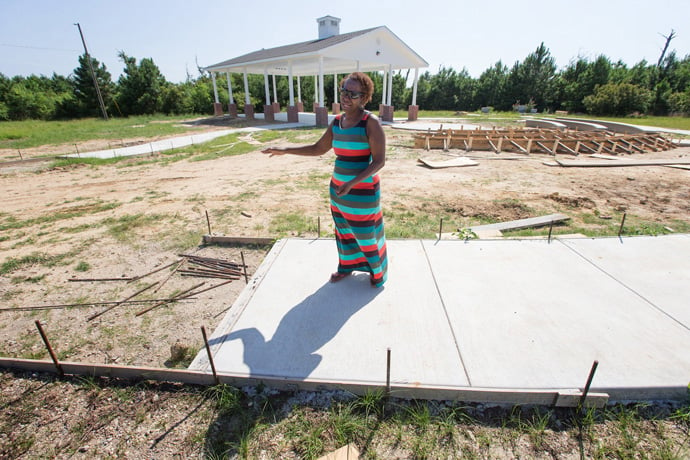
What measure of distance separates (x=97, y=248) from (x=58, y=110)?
1489 inches

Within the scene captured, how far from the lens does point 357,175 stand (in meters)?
2.63

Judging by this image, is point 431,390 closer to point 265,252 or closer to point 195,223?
point 265,252

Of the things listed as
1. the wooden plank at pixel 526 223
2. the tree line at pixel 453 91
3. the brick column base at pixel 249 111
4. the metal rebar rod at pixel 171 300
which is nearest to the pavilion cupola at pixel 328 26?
the brick column base at pixel 249 111

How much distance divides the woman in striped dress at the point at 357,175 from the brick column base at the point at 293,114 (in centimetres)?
1935

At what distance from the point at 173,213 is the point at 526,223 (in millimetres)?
5859

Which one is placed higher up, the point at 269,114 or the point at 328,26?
the point at 328,26

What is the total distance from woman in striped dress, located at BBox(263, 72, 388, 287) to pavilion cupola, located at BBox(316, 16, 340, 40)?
24.3 metres

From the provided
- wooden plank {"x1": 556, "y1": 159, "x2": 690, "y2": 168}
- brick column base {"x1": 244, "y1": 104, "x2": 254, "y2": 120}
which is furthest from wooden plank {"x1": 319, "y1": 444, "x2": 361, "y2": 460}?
brick column base {"x1": 244, "y1": 104, "x2": 254, "y2": 120}

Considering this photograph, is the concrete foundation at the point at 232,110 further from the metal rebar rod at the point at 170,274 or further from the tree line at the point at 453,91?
the metal rebar rod at the point at 170,274

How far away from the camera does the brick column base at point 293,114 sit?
69.4 feet

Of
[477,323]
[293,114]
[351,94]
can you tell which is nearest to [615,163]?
[477,323]

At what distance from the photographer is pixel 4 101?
29.4 metres

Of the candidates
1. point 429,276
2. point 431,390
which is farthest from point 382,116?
point 431,390

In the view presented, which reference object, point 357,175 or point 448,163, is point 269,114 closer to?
point 448,163
